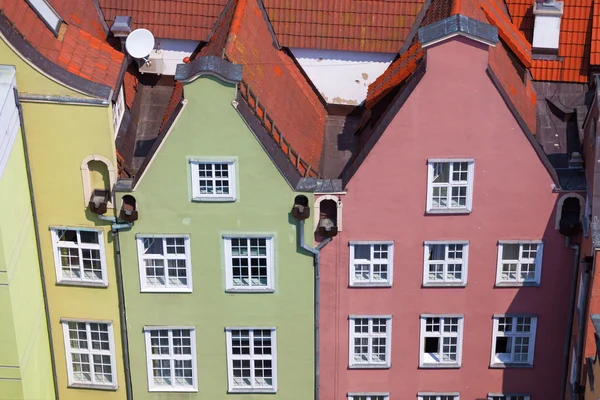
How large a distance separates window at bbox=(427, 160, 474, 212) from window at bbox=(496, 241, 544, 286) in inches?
92.1

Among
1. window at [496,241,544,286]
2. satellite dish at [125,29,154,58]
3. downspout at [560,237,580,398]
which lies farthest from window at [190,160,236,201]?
downspout at [560,237,580,398]

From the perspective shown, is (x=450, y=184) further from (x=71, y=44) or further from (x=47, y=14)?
(x=47, y=14)

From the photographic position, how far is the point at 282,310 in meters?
38.9

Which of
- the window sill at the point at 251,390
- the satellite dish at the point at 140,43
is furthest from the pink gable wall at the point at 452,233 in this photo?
the satellite dish at the point at 140,43

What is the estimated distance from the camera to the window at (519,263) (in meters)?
38.5

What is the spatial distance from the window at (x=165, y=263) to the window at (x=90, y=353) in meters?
2.64

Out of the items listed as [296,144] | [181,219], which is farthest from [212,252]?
[296,144]

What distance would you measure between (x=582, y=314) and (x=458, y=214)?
19.6 ft

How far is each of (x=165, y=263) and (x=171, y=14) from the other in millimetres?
11536

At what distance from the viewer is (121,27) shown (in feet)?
138

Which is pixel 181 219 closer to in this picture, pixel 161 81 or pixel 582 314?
pixel 161 81

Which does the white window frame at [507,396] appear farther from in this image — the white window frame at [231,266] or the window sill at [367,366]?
the white window frame at [231,266]

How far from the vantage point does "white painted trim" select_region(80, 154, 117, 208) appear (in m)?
36.8

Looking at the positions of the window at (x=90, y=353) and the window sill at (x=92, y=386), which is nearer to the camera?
the window at (x=90, y=353)
